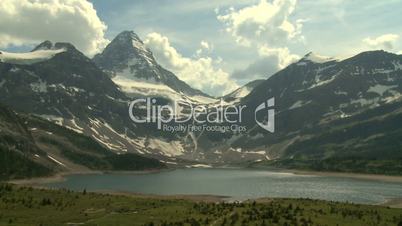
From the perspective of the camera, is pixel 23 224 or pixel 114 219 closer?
pixel 23 224

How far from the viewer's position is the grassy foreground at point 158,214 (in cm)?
8794

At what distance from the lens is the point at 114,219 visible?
92.6m

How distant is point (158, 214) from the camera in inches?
3922

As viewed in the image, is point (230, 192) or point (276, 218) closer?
point (276, 218)

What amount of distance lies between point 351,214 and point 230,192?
99.3m

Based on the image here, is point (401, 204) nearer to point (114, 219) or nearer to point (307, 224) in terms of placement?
point (307, 224)

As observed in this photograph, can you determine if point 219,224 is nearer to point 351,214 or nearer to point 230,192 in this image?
point 351,214

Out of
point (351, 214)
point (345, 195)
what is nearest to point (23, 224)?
point (351, 214)

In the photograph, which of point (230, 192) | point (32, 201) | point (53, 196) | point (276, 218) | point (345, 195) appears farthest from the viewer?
point (230, 192)

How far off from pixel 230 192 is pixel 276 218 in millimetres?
111363

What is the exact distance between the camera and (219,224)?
8456 cm

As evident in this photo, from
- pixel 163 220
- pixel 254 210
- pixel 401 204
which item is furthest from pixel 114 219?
pixel 401 204

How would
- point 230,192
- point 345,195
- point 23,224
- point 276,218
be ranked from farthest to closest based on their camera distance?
point 230,192 < point 345,195 < point 276,218 < point 23,224

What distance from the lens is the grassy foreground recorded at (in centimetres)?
8794
